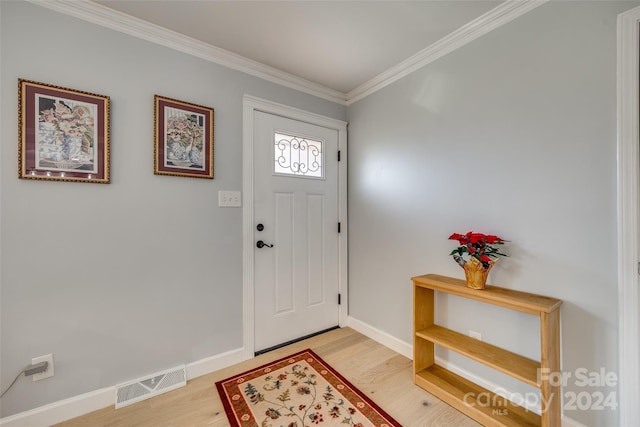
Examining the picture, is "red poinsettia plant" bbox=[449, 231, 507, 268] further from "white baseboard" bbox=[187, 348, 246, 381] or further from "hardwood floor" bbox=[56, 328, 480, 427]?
"white baseboard" bbox=[187, 348, 246, 381]

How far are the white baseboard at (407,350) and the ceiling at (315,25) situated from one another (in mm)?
2349

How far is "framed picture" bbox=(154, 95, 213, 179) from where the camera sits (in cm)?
180

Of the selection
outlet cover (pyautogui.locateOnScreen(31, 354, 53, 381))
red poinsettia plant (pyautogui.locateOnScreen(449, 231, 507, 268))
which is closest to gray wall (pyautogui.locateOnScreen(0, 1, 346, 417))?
outlet cover (pyautogui.locateOnScreen(31, 354, 53, 381))

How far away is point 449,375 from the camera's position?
1837 mm

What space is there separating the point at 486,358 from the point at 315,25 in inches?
91.2

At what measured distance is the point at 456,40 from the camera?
1823 millimetres

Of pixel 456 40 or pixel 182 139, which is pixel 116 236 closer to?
pixel 182 139

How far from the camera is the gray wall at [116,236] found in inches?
55.9

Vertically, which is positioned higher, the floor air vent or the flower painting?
the flower painting

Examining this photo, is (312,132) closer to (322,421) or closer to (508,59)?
(508,59)

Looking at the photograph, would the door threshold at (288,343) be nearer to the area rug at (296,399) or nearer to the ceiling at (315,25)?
the area rug at (296,399)

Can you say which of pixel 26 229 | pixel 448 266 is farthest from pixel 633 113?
pixel 26 229

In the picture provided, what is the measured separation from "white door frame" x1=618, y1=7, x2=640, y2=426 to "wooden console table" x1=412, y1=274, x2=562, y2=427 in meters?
0.23

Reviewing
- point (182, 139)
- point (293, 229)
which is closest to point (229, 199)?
point (182, 139)
